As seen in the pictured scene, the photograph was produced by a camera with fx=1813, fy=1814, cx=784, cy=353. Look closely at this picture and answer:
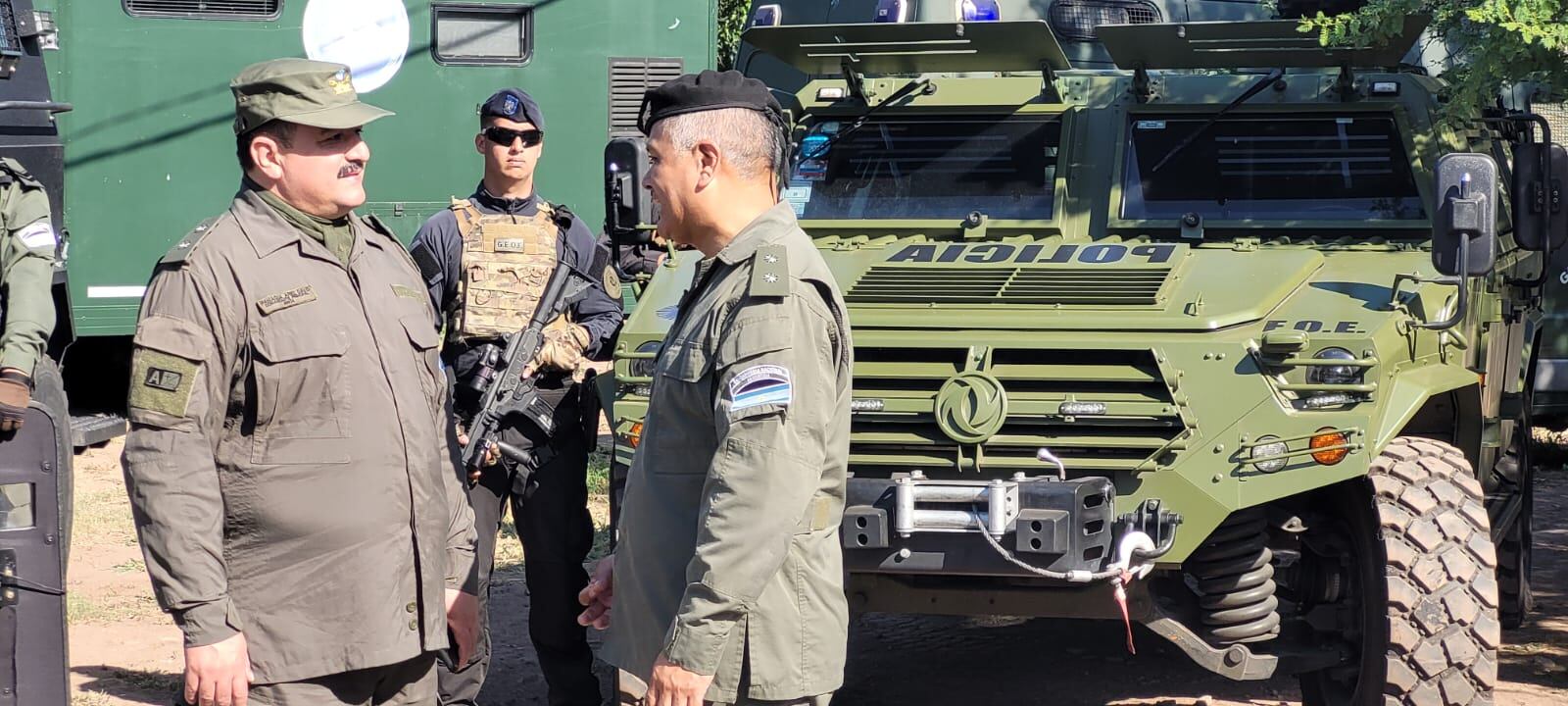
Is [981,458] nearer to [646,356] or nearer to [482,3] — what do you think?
[646,356]

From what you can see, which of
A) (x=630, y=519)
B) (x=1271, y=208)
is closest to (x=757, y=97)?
(x=630, y=519)

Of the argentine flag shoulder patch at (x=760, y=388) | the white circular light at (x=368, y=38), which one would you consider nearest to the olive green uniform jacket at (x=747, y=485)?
the argentine flag shoulder patch at (x=760, y=388)

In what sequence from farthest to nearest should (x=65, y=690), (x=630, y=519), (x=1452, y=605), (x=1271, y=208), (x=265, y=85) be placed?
(x=1271, y=208), (x=1452, y=605), (x=65, y=690), (x=265, y=85), (x=630, y=519)

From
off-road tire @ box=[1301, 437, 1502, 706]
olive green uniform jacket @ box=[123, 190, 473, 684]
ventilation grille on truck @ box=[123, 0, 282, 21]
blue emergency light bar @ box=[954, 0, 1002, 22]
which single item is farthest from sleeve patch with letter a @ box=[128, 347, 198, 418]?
ventilation grille on truck @ box=[123, 0, 282, 21]

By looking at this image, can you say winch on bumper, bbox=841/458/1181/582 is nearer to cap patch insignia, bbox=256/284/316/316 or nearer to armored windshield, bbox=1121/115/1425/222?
armored windshield, bbox=1121/115/1425/222

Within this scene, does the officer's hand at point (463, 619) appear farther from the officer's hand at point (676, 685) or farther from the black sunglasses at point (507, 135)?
the black sunglasses at point (507, 135)

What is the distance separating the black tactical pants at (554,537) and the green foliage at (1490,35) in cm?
280

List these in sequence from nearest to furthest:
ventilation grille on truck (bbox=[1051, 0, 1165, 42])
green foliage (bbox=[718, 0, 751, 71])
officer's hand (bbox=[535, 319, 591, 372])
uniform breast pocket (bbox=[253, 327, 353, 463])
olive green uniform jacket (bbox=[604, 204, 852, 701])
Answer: olive green uniform jacket (bbox=[604, 204, 852, 701]) → uniform breast pocket (bbox=[253, 327, 353, 463]) → officer's hand (bbox=[535, 319, 591, 372]) → ventilation grille on truck (bbox=[1051, 0, 1165, 42]) → green foliage (bbox=[718, 0, 751, 71])

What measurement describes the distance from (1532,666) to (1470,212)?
209 cm

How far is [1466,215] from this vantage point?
482cm

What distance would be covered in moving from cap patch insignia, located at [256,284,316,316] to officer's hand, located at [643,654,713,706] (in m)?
0.95

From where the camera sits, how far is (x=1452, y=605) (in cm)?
468

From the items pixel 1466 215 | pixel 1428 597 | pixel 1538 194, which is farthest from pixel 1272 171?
pixel 1428 597

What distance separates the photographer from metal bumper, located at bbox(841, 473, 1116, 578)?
15.0 ft
